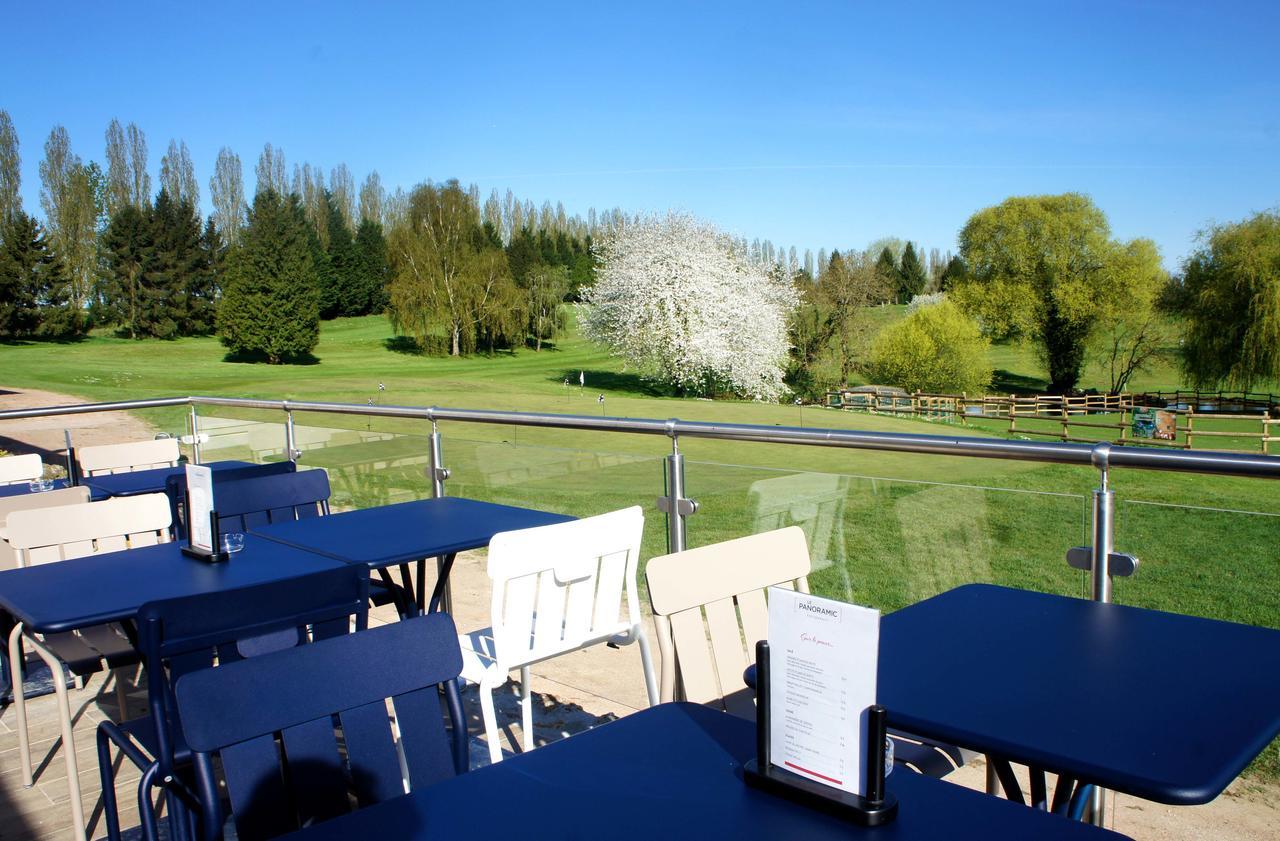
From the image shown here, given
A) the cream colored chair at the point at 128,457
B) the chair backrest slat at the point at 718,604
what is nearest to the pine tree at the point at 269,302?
the cream colored chair at the point at 128,457

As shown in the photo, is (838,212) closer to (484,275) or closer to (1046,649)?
(484,275)

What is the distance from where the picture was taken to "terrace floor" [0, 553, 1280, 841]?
2.77 meters

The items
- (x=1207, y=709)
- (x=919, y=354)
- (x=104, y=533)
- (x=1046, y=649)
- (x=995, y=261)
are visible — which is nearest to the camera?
(x=1207, y=709)

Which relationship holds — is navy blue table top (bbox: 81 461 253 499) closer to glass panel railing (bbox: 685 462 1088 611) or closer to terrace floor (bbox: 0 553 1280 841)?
terrace floor (bbox: 0 553 1280 841)

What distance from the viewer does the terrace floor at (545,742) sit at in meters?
2.77

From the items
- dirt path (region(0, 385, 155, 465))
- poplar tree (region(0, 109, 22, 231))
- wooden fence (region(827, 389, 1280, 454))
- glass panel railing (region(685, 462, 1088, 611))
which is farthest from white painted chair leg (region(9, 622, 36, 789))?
poplar tree (region(0, 109, 22, 231))

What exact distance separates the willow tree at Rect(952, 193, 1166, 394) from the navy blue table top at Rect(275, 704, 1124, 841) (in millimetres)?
54905

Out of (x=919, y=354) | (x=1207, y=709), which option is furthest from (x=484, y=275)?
Result: (x=1207, y=709)

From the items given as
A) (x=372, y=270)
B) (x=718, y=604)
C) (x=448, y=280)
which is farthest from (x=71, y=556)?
(x=372, y=270)

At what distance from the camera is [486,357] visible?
155ft

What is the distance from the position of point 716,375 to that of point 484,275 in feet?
52.0

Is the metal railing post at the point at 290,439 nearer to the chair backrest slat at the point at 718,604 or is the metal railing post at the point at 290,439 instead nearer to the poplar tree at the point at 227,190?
the chair backrest slat at the point at 718,604

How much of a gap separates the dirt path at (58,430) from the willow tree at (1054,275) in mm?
48229

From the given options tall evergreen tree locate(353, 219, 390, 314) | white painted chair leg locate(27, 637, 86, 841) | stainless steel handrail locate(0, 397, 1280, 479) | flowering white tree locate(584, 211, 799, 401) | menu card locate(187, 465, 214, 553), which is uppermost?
tall evergreen tree locate(353, 219, 390, 314)
